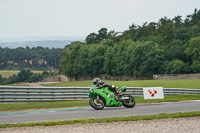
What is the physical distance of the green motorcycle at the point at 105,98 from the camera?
1908 cm

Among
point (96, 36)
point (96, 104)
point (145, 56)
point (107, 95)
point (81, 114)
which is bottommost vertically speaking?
point (81, 114)

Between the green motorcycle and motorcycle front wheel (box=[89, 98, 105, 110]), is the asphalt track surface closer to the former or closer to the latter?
motorcycle front wheel (box=[89, 98, 105, 110])

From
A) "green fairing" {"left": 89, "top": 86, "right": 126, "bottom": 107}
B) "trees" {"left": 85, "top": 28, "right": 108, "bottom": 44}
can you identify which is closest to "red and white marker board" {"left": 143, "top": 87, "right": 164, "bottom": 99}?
"green fairing" {"left": 89, "top": 86, "right": 126, "bottom": 107}

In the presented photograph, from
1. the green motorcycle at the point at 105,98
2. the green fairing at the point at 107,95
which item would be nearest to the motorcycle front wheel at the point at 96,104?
the green motorcycle at the point at 105,98

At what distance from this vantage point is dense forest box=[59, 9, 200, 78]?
9556 centimetres

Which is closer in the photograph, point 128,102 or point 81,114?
point 81,114

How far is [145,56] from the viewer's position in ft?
328

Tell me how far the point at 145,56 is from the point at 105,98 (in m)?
81.5

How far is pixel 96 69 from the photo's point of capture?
117 m

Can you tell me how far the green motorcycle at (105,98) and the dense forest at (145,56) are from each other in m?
71.7

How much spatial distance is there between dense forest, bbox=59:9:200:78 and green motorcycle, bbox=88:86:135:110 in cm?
7166

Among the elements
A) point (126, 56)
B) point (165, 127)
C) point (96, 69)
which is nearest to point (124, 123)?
point (165, 127)

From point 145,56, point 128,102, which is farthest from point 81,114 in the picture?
point 145,56

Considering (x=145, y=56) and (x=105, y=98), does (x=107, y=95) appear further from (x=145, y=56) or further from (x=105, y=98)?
(x=145, y=56)
